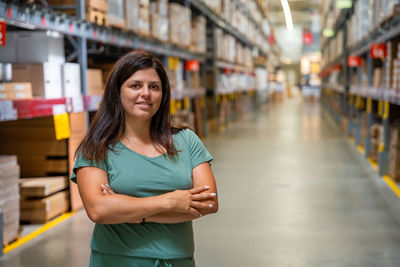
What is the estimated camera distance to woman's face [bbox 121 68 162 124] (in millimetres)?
1925

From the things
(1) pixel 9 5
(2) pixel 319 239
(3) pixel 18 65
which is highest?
(1) pixel 9 5

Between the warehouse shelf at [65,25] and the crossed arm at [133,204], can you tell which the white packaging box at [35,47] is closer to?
the warehouse shelf at [65,25]

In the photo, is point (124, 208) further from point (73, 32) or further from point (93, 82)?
point (93, 82)

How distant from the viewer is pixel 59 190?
16.6ft

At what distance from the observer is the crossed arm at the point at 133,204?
1.77 meters

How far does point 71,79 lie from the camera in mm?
4773

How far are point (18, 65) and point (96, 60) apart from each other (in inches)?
131

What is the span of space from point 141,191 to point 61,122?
288 centimetres

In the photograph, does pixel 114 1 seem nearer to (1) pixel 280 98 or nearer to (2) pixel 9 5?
(2) pixel 9 5

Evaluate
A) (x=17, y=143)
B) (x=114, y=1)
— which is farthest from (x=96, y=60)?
(x=17, y=143)

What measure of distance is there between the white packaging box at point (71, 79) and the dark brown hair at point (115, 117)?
281 cm

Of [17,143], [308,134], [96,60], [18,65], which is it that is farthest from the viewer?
[308,134]

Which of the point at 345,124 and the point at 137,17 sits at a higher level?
the point at 137,17

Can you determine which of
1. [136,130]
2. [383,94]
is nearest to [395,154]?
[383,94]
